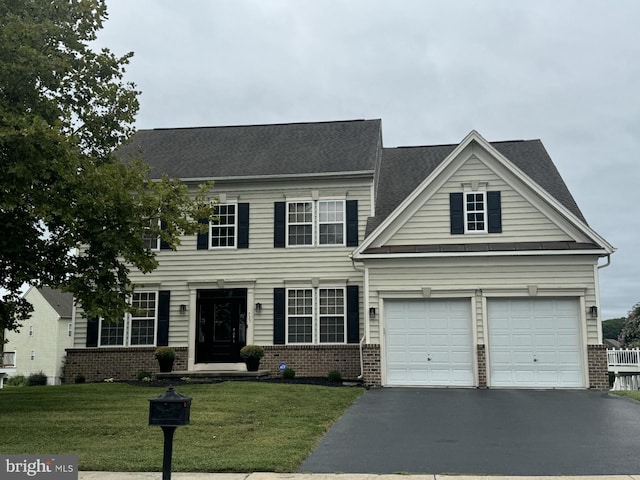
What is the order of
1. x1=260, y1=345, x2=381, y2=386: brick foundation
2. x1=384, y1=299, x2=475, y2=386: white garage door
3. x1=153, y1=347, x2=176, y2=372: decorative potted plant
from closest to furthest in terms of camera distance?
x1=384, y1=299, x2=475, y2=386: white garage door, x1=260, y1=345, x2=381, y2=386: brick foundation, x1=153, y1=347, x2=176, y2=372: decorative potted plant

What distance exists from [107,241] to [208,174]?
957cm

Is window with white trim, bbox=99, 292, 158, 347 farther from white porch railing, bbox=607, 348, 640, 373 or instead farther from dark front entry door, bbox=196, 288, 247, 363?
white porch railing, bbox=607, 348, 640, 373

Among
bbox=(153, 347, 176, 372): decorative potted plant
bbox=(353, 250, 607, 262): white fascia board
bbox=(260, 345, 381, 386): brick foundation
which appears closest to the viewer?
bbox=(353, 250, 607, 262): white fascia board

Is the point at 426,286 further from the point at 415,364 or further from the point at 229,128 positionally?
the point at 229,128

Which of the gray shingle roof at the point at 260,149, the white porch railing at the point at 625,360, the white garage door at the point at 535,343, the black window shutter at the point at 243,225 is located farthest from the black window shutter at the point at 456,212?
the white porch railing at the point at 625,360

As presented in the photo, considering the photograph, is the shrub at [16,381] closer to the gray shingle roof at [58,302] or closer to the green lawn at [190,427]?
the gray shingle roof at [58,302]

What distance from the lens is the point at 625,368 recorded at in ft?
84.5

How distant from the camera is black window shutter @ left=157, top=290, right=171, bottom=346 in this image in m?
21.9

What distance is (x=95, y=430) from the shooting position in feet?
35.8

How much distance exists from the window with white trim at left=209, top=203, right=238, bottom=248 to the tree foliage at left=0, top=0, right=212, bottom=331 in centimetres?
673

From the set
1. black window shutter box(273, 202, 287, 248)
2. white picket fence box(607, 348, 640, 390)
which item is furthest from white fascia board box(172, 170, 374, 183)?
white picket fence box(607, 348, 640, 390)

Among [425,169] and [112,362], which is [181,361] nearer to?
[112,362]

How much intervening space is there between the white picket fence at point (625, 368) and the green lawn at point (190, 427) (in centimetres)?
1434

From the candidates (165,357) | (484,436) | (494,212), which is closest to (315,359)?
(165,357)
